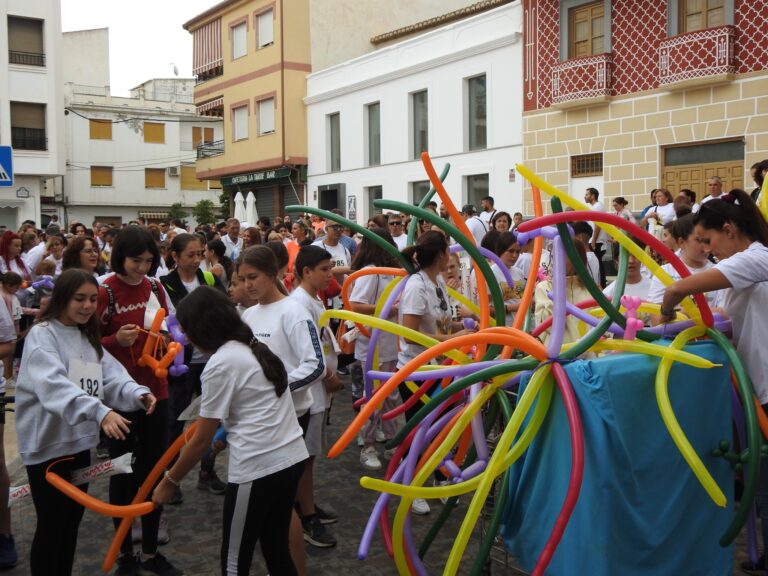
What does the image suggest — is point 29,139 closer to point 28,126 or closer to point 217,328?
point 28,126

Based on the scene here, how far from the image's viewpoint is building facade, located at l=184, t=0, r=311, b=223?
2614 cm

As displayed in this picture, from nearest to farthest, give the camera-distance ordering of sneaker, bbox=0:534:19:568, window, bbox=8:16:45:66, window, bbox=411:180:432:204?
sneaker, bbox=0:534:19:568 < window, bbox=411:180:432:204 < window, bbox=8:16:45:66

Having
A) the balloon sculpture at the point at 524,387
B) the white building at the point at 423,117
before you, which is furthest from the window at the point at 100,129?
the balloon sculpture at the point at 524,387

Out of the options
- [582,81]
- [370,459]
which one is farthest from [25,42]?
[370,459]

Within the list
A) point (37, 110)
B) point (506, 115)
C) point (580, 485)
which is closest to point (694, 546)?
point (580, 485)

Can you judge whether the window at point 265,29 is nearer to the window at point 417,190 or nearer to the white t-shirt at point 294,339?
the window at point 417,190

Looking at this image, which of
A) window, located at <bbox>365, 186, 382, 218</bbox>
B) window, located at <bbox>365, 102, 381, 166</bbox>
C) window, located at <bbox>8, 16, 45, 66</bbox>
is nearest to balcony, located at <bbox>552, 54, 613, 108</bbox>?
window, located at <bbox>365, 102, 381, 166</bbox>

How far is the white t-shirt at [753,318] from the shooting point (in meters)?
3.44

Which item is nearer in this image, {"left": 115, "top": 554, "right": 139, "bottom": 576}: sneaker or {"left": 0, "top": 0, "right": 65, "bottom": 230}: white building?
{"left": 115, "top": 554, "right": 139, "bottom": 576}: sneaker

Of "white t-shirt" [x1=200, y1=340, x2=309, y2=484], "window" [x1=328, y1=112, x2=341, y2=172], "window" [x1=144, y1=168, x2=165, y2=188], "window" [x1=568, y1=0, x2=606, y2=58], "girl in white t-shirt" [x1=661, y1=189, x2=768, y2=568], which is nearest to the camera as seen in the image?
"white t-shirt" [x1=200, y1=340, x2=309, y2=484]

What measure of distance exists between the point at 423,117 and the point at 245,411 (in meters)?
19.5

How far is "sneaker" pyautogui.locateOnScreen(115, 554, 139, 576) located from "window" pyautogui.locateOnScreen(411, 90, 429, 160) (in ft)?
60.8

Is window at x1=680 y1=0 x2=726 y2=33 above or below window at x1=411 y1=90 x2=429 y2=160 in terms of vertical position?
above

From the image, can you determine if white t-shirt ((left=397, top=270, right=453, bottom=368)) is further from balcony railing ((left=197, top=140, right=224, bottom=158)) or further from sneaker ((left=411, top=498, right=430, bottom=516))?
balcony railing ((left=197, top=140, right=224, bottom=158))
